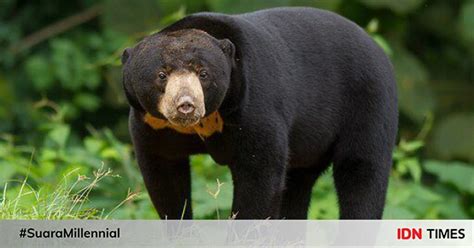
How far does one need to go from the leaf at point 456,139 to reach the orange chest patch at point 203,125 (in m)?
6.76

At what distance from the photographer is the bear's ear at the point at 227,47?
5520 millimetres

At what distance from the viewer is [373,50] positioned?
20.9 feet

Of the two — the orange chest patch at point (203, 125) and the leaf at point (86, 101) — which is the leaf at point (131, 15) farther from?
the orange chest patch at point (203, 125)

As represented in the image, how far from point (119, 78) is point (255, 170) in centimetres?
600

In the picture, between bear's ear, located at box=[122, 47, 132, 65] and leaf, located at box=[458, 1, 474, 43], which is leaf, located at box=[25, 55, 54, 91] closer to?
leaf, located at box=[458, 1, 474, 43]

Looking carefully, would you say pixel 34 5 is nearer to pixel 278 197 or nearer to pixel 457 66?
pixel 457 66

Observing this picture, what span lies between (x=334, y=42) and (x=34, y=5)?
771cm

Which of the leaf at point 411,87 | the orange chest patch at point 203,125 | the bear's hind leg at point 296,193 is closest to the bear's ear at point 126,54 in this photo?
the orange chest patch at point 203,125

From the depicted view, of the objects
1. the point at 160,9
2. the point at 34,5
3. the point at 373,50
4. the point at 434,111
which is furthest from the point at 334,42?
the point at 34,5

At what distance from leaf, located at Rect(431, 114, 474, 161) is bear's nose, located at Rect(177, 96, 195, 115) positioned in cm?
716

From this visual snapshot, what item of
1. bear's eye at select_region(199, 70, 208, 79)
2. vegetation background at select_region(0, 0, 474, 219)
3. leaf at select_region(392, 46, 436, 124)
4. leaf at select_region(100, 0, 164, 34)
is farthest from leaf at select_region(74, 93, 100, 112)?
bear's eye at select_region(199, 70, 208, 79)

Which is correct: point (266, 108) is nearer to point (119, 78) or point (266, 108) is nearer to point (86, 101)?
point (119, 78)

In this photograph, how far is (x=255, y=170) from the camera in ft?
18.5

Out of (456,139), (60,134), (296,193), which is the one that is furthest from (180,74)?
(456,139)
